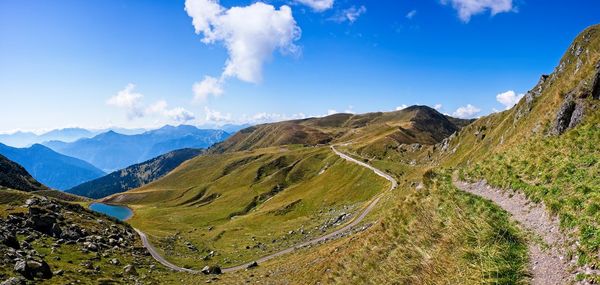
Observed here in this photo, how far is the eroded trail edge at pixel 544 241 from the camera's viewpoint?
12117 mm

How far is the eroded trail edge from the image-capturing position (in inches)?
477

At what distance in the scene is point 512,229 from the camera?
1555cm

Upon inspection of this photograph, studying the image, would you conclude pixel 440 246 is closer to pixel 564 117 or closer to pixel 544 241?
pixel 544 241

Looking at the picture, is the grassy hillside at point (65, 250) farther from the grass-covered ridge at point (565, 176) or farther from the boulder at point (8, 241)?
the grass-covered ridge at point (565, 176)

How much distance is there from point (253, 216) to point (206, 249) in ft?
136

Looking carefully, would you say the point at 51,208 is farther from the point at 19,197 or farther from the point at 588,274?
the point at 588,274

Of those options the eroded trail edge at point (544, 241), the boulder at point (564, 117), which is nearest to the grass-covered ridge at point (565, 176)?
the eroded trail edge at point (544, 241)

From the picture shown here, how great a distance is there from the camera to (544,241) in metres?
14.2

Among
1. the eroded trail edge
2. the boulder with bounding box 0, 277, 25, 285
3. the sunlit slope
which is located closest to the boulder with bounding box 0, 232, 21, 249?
the boulder with bounding box 0, 277, 25, 285

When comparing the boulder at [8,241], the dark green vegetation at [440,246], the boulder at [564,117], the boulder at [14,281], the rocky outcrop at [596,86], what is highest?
the rocky outcrop at [596,86]

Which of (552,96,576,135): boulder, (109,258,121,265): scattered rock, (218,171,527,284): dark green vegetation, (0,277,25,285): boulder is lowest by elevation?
(109,258,121,265): scattered rock

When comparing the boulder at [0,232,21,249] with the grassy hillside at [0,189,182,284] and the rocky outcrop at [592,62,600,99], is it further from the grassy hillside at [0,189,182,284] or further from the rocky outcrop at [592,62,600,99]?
the rocky outcrop at [592,62,600,99]

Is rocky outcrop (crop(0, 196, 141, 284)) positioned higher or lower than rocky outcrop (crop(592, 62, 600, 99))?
lower

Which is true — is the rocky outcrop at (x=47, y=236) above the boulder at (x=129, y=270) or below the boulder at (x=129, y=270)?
above
